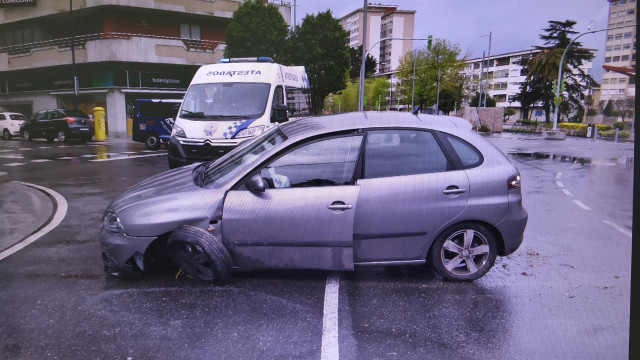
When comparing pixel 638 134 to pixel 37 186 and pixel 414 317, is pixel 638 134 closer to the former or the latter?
pixel 414 317

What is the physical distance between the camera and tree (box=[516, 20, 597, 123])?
54.1 meters

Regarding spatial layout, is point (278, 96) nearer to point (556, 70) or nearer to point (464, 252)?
point (464, 252)

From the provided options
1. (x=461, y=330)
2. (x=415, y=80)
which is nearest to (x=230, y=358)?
(x=461, y=330)

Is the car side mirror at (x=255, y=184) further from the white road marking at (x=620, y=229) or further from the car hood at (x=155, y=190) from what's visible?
the white road marking at (x=620, y=229)

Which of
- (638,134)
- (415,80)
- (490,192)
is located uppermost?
(415,80)

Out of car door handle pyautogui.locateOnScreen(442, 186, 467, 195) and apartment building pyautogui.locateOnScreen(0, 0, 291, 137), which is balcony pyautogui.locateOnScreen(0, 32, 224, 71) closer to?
apartment building pyautogui.locateOnScreen(0, 0, 291, 137)

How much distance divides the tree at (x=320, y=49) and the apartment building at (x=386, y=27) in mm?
76122

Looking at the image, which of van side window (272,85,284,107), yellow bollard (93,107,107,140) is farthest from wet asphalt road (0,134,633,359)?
yellow bollard (93,107,107,140)

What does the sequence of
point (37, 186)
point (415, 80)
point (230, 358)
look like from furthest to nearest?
point (415, 80) → point (37, 186) → point (230, 358)

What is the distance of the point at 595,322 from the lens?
3.53 m

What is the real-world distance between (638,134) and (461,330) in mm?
2298

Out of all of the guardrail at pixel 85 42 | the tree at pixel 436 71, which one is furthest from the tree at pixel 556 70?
the guardrail at pixel 85 42

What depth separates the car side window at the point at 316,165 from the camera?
4.05 meters

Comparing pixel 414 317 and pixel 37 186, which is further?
pixel 37 186
